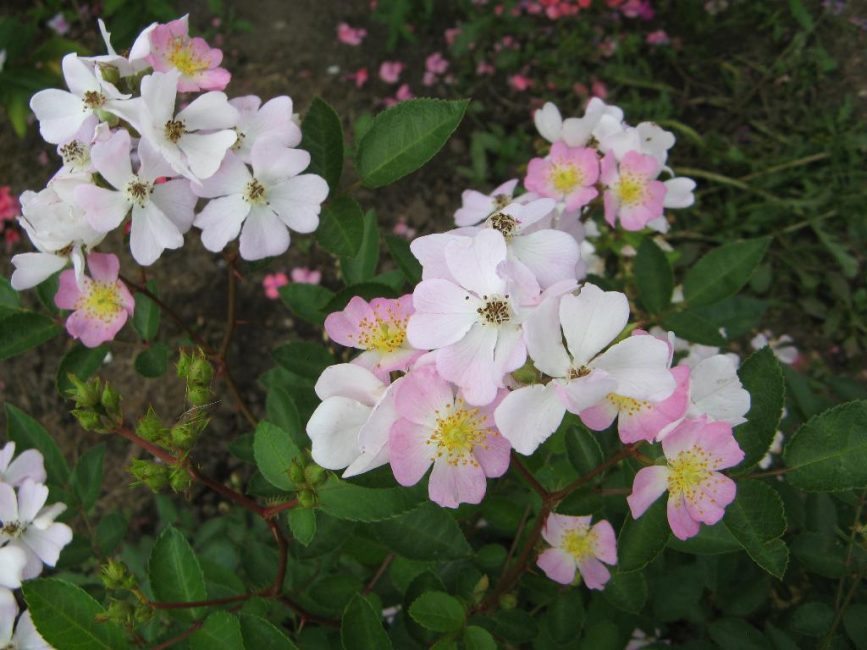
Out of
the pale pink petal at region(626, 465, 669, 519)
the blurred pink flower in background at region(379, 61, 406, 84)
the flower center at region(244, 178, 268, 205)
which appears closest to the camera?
the pale pink petal at region(626, 465, 669, 519)

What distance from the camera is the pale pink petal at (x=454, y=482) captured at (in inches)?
Result: 35.4

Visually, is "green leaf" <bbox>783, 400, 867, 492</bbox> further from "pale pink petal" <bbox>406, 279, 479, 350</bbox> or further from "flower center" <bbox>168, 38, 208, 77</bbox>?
"flower center" <bbox>168, 38, 208, 77</bbox>

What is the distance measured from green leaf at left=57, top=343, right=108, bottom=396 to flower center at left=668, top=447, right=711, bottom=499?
1.01m

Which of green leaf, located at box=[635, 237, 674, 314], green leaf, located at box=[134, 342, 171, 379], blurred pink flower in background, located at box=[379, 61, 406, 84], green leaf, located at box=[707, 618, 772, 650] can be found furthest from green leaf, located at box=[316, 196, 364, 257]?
blurred pink flower in background, located at box=[379, 61, 406, 84]

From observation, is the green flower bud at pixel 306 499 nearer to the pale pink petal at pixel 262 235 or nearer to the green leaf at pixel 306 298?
the pale pink petal at pixel 262 235

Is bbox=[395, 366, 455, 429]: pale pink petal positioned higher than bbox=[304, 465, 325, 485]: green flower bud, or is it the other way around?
bbox=[395, 366, 455, 429]: pale pink petal

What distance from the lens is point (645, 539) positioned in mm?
968

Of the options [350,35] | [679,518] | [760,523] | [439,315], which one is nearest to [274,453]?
[439,315]

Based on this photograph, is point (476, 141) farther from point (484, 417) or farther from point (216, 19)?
point (484, 417)

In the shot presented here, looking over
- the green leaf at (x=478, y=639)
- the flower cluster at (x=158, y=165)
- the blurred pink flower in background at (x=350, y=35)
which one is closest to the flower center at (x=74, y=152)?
the flower cluster at (x=158, y=165)

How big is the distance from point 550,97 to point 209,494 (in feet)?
6.82

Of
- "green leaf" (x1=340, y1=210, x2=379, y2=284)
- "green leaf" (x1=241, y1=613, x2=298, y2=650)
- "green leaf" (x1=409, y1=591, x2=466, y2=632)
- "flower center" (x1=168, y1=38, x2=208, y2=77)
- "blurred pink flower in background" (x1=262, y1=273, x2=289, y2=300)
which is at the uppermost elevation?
"flower center" (x1=168, y1=38, x2=208, y2=77)

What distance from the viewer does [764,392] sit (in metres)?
1.00

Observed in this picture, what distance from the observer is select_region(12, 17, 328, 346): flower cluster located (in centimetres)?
102
